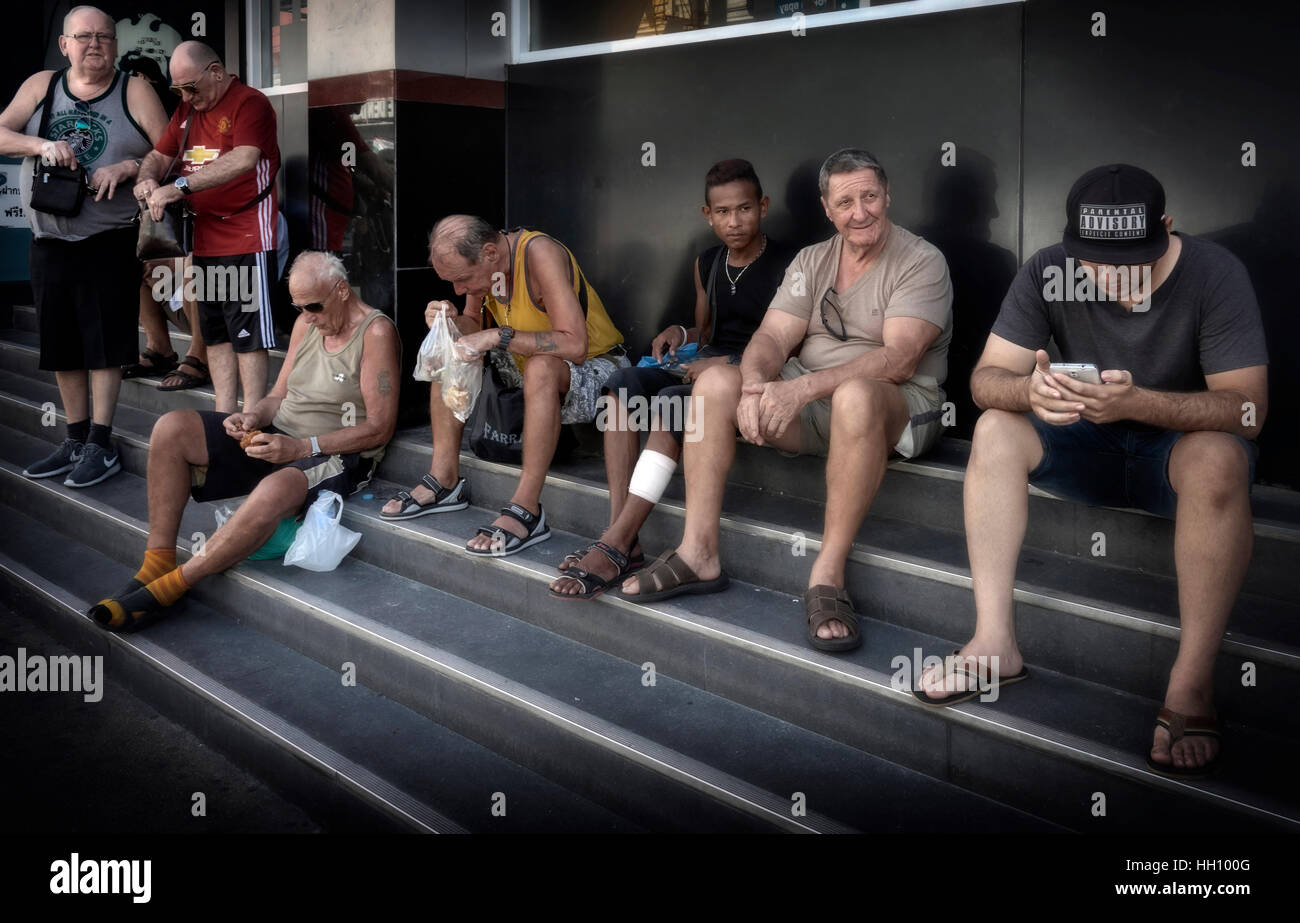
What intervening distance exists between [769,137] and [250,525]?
8.10 ft

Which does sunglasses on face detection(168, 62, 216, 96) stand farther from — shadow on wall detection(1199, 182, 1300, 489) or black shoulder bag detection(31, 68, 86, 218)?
shadow on wall detection(1199, 182, 1300, 489)

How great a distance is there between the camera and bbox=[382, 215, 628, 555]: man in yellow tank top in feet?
13.0

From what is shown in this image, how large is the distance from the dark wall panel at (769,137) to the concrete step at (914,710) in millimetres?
1530

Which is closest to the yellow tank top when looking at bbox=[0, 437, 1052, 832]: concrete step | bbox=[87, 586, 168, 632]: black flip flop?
bbox=[0, 437, 1052, 832]: concrete step

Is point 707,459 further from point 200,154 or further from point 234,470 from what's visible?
point 200,154

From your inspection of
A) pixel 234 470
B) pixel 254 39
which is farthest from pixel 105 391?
pixel 254 39

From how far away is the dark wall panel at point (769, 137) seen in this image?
399cm

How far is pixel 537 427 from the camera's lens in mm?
3934

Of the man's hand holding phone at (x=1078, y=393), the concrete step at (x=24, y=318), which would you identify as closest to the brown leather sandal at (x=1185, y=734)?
the man's hand holding phone at (x=1078, y=393)

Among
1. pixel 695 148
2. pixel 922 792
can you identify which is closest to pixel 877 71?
pixel 695 148

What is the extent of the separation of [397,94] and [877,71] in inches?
78.6

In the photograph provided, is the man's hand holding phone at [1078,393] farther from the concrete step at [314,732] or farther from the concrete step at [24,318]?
the concrete step at [24,318]

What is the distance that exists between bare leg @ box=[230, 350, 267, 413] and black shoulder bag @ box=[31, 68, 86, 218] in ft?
2.98

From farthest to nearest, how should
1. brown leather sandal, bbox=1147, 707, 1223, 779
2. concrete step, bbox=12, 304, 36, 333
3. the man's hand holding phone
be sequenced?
concrete step, bbox=12, 304, 36, 333 < the man's hand holding phone < brown leather sandal, bbox=1147, 707, 1223, 779
